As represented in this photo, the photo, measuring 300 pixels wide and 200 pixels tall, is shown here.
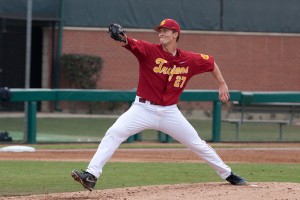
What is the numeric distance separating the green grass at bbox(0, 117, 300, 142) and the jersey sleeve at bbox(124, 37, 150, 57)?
1018 centimetres

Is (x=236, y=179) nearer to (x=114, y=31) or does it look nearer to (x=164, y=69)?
(x=164, y=69)

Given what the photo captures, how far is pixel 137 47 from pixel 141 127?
872 millimetres

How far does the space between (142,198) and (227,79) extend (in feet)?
69.8

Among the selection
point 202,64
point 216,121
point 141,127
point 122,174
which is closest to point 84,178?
point 141,127

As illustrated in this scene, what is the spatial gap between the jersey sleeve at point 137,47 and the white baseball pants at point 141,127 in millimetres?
519

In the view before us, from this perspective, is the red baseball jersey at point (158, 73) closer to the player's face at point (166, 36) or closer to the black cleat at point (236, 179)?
the player's face at point (166, 36)

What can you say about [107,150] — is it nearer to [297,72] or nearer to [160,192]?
[160,192]

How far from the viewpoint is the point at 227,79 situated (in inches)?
1192

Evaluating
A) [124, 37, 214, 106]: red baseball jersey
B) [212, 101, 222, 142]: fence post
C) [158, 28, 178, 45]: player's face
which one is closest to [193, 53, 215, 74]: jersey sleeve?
[124, 37, 214, 106]: red baseball jersey

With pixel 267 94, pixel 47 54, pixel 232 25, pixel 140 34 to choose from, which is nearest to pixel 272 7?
pixel 232 25

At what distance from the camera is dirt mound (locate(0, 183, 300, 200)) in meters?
9.30

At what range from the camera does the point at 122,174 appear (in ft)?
40.9

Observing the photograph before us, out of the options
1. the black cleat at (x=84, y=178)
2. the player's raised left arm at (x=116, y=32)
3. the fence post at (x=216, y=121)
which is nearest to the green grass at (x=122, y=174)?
the black cleat at (x=84, y=178)

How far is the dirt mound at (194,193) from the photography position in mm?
9305
